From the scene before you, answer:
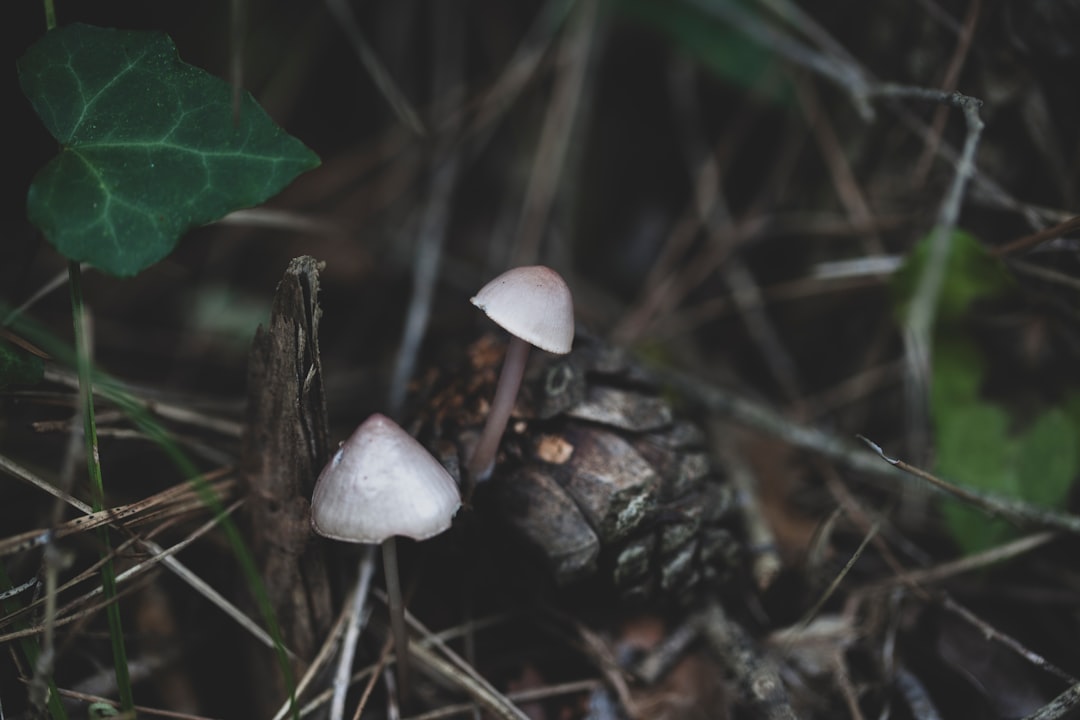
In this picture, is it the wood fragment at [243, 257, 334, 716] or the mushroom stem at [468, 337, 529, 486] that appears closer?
the wood fragment at [243, 257, 334, 716]

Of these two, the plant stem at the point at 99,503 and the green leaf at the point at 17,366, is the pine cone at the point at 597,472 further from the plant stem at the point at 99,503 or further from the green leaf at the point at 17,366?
the green leaf at the point at 17,366

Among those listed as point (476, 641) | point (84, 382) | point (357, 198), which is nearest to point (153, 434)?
point (84, 382)

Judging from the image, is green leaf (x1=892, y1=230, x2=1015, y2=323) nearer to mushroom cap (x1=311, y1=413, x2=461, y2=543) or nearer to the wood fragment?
mushroom cap (x1=311, y1=413, x2=461, y2=543)

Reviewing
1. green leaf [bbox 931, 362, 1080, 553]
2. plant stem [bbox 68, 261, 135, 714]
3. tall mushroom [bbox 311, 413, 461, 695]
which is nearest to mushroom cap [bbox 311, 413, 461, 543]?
tall mushroom [bbox 311, 413, 461, 695]

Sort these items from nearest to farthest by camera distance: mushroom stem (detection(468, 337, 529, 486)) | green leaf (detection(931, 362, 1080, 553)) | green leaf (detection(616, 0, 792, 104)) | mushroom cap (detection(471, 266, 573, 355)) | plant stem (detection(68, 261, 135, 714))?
plant stem (detection(68, 261, 135, 714)) < mushroom cap (detection(471, 266, 573, 355)) < mushroom stem (detection(468, 337, 529, 486)) < green leaf (detection(931, 362, 1080, 553)) < green leaf (detection(616, 0, 792, 104))

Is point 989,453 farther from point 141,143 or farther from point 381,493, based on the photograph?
point 141,143

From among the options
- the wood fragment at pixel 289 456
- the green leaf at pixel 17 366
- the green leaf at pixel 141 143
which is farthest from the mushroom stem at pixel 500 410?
Result: the green leaf at pixel 17 366
